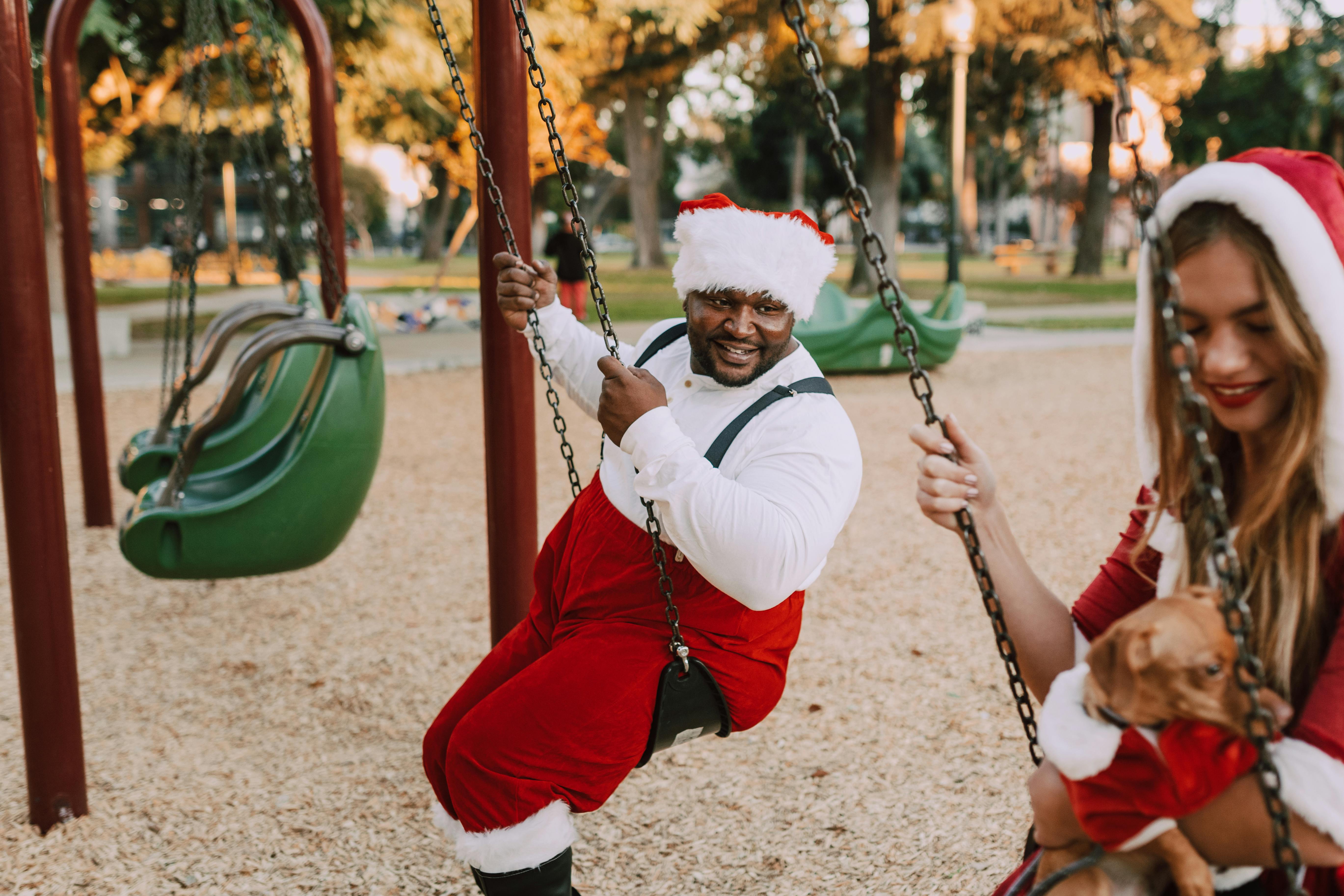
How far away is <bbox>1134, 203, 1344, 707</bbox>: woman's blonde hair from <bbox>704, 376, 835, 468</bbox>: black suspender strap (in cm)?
75

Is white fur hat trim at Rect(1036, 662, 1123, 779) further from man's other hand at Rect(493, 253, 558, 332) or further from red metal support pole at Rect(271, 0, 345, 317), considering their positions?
red metal support pole at Rect(271, 0, 345, 317)

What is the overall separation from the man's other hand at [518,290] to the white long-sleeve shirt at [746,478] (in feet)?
1.55

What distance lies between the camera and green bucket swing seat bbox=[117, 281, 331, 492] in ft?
14.2

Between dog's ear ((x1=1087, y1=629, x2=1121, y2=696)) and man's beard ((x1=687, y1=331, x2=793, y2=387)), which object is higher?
man's beard ((x1=687, y1=331, x2=793, y2=387))

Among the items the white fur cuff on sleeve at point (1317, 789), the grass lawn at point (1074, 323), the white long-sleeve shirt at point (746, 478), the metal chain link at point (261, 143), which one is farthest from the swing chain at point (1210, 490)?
the grass lawn at point (1074, 323)

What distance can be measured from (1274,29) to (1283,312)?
24263 mm

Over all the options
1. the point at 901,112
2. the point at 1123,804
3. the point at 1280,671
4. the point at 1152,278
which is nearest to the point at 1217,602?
the point at 1280,671

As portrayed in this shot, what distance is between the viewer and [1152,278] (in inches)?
44.1

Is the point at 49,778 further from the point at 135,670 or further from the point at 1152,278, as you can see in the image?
the point at 1152,278

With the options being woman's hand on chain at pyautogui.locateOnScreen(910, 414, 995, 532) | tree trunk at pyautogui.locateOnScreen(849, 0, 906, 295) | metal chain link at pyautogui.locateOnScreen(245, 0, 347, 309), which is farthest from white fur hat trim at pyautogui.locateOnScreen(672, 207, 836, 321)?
tree trunk at pyautogui.locateOnScreen(849, 0, 906, 295)

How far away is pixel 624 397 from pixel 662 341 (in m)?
0.44

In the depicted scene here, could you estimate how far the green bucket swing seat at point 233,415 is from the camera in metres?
4.32

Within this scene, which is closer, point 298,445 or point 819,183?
point 298,445

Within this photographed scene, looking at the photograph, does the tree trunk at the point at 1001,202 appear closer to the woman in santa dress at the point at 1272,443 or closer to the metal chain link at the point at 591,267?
the metal chain link at the point at 591,267
